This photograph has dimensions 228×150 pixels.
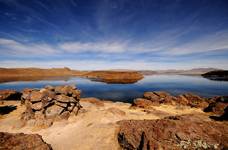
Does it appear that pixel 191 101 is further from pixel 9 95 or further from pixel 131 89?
pixel 9 95

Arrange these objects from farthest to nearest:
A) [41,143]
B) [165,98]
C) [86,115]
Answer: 1. [165,98]
2. [86,115]
3. [41,143]

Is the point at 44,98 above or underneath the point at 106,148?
above

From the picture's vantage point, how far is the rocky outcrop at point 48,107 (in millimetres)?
17108

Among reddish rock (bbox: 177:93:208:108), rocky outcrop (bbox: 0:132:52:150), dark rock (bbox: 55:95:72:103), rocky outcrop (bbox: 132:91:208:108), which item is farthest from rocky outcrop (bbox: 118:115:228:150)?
reddish rock (bbox: 177:93:208:108)

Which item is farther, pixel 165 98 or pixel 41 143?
pixel 165 98

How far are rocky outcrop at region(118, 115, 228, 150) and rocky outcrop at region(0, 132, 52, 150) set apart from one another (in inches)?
201

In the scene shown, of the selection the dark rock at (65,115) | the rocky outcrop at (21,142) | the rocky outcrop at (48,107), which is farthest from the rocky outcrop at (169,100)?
the rocky outcrop at (21,142)

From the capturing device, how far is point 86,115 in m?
18.8

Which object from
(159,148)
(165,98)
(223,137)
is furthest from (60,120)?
(165,98)

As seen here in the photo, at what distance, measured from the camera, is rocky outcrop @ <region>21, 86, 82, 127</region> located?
1711cm

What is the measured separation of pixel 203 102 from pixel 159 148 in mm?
23599

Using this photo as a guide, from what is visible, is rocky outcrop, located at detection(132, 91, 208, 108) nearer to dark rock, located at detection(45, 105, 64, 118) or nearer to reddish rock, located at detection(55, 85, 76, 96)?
reddish rock, located at detection(55, 85, 76, 96)

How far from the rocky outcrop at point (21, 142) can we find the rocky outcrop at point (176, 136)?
201 inches

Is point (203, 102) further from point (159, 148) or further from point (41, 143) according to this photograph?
point (41, 143)
